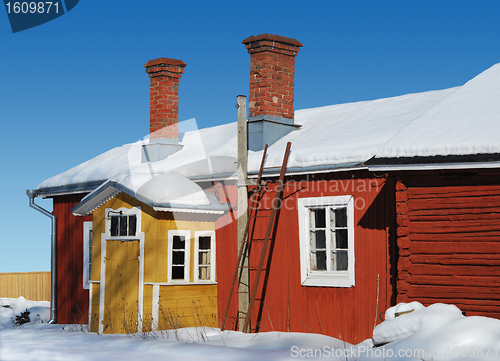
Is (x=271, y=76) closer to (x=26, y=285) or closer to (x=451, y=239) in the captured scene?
(x=451, y=239)

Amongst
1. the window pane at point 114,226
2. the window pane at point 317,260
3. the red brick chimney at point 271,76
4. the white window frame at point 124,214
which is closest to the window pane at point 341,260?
the window pane at point 317,260

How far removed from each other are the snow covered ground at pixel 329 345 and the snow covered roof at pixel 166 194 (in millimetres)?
2511

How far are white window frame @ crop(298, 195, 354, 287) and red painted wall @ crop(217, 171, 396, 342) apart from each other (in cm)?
9

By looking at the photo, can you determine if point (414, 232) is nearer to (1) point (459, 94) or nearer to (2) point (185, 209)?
(1) point (459, 94)

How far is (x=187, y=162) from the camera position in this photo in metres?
13.4

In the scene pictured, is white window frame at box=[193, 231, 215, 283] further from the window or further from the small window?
the window

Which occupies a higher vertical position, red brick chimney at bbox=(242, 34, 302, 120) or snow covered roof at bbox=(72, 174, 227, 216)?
red brick chimney at bbox=(242, 34, 302, 120)

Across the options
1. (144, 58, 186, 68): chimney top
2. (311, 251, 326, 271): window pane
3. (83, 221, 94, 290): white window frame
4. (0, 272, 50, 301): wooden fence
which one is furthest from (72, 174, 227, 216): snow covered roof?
(0, 272, 50, 301): wooden fence

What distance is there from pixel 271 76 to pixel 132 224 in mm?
4100

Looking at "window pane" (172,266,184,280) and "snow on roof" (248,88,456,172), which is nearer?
"snow on roof" (248,88,456,172)

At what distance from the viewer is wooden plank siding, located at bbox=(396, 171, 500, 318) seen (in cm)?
843

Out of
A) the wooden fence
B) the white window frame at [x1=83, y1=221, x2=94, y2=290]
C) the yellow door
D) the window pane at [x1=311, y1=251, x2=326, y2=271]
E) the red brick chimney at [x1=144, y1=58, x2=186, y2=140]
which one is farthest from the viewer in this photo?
the wooden fence

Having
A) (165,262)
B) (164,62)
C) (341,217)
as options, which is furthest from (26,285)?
(341,217)

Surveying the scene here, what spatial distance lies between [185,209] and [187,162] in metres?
1.93
